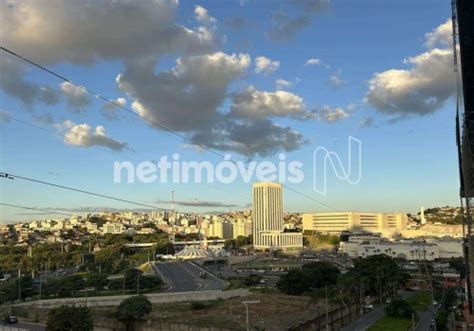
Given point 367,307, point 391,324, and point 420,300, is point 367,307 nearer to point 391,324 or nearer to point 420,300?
point 420,300

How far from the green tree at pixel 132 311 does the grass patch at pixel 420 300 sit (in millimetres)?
15745

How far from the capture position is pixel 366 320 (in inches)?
958

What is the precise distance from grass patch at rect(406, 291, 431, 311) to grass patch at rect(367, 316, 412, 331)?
14.5 feet

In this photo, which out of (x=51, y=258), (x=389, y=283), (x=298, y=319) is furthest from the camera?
(x=51, y=258)

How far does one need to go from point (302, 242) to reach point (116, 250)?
43.3 m

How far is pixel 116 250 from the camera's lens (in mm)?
72000

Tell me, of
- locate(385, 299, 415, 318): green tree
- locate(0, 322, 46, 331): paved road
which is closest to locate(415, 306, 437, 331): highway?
locate(385, 299, 415, 318): green tree

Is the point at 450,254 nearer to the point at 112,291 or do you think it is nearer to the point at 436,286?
the point at 436,286

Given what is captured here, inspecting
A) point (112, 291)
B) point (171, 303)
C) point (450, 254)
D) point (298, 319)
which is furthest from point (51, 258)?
point (450, 254)

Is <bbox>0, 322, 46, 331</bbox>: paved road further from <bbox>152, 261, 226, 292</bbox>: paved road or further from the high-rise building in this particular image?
the high-rise building

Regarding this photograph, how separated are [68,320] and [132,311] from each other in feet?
14.7

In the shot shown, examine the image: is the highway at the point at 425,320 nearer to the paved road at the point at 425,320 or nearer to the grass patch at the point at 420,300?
the paved road at the point at 425,320

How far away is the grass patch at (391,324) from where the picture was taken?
21.2m

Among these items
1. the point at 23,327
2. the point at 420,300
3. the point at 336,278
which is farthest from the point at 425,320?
the point at 23,327
